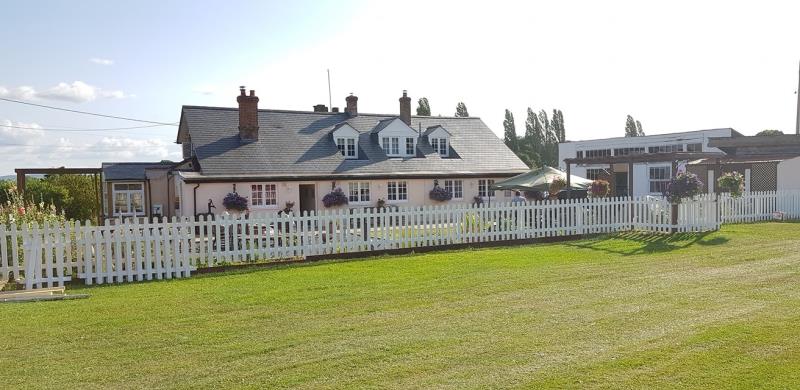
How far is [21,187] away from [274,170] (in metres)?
9.71

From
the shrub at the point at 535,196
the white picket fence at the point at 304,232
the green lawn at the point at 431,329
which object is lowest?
the green lawn at the point at 431,329

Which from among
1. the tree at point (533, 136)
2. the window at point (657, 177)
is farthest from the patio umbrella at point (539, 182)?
the tree at point (533, 136)

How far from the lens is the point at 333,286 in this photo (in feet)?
33.0

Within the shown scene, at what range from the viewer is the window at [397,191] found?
27859 mm

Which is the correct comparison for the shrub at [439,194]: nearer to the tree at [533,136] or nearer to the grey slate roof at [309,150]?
the grey slate roof at [309,150]

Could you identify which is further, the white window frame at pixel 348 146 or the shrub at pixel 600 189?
the white window frame at pixel 348 146

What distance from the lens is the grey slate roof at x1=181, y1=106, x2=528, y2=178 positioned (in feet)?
83.1

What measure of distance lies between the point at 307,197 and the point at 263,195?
7.41ft

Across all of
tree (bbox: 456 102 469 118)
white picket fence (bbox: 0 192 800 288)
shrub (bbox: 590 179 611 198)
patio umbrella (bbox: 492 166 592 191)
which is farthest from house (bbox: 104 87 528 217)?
tree (bbox: 456 102 469 118)

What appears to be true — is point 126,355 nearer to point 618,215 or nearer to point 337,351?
point 337,351

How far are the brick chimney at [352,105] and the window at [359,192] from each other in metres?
5.78

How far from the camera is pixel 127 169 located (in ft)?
103

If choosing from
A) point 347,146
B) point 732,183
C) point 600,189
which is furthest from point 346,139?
point 732,183

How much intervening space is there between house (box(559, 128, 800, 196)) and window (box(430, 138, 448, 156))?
6.05m
